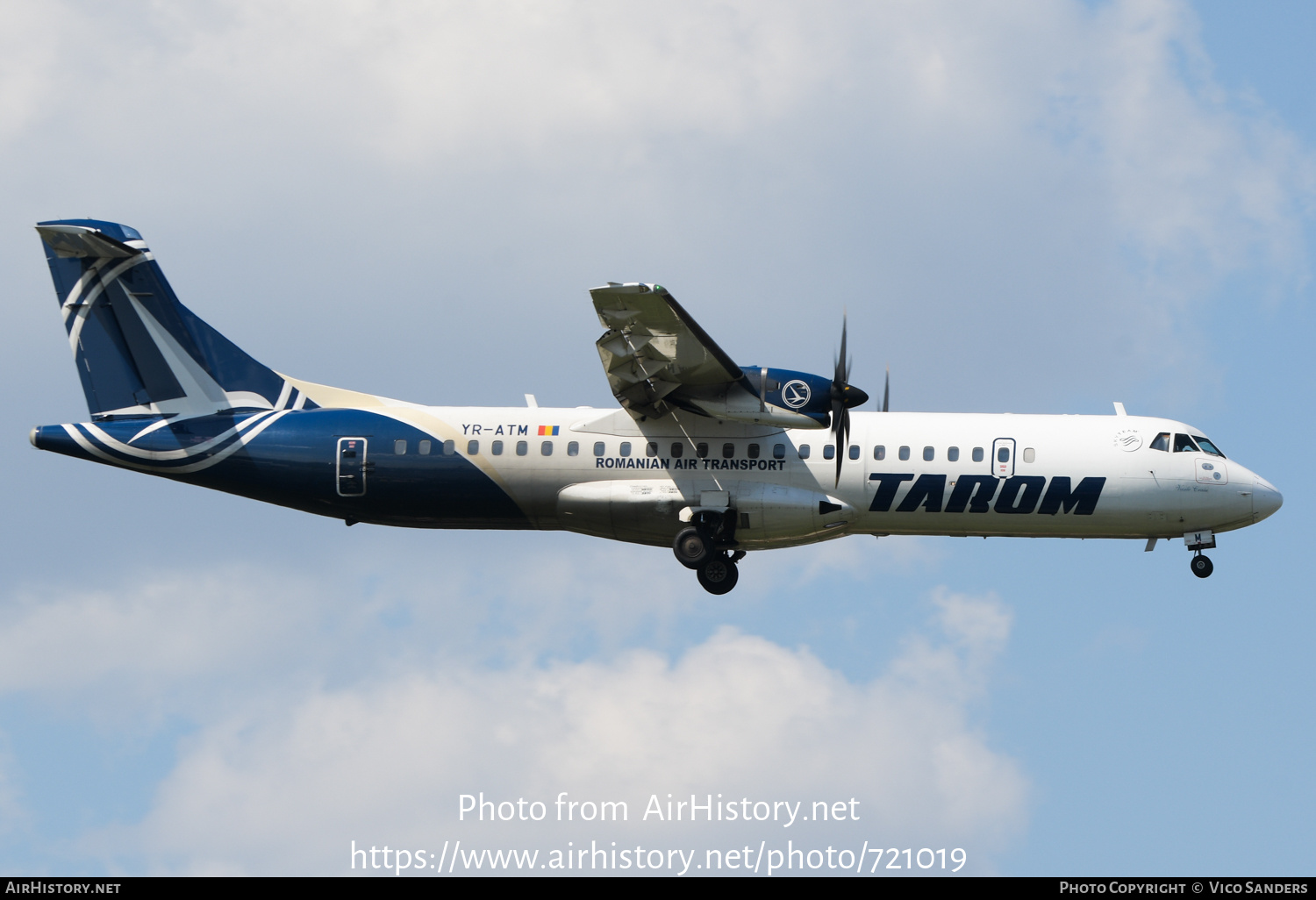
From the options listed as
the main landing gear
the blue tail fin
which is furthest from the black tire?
the blue tail fin

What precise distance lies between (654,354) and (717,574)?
5.10 meters

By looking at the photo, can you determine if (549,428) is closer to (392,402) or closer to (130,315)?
(392,402)

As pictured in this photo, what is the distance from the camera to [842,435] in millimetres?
31031

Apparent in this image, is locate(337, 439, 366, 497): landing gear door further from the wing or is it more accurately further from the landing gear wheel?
the landing gear wheel

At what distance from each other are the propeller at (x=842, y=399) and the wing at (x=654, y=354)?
74.7 inches

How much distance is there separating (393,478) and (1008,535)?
13219 mm

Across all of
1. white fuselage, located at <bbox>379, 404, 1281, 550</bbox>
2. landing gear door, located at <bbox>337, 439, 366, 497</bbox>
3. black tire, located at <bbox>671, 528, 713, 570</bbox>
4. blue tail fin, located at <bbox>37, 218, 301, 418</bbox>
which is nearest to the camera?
black tire, located at <bbox>671, 528, 713, 570</bbox>

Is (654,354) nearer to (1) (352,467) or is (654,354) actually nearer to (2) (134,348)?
Answer: (1) (352,467)

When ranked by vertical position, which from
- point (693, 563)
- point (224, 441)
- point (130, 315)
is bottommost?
point (693, 563)

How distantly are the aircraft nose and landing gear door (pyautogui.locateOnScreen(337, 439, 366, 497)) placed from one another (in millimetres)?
18800

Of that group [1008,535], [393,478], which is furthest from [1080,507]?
[393,478]

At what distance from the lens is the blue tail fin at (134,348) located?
33.5 meters

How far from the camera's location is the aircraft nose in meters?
32.4

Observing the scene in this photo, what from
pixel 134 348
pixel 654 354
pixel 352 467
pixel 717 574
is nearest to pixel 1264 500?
pixel 717 574
